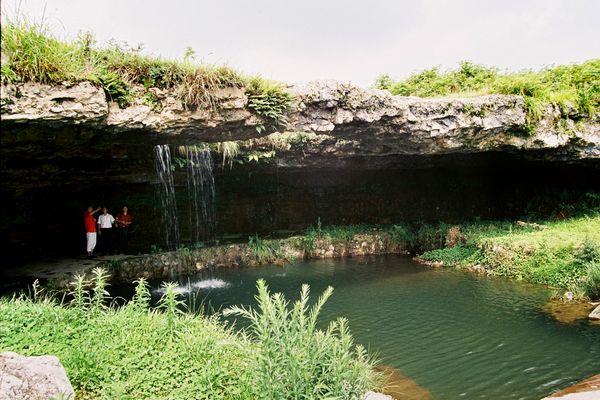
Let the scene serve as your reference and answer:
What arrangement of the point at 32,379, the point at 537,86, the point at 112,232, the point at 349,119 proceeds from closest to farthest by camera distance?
the point at 32,379 → the point at 349,119 → the point at 537,86 → the point at 112,232

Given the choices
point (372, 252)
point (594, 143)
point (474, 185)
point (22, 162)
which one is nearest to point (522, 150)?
point (594, 143)

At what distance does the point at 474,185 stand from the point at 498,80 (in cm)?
625

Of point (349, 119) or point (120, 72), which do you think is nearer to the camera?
point (120, 72)

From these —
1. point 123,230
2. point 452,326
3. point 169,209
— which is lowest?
point 452,326

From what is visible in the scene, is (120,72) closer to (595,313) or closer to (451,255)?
(595,313)

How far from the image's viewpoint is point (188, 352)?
204 inches

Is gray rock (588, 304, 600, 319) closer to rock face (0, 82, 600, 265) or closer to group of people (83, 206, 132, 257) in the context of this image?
rock face (0, 82, 600, 265)

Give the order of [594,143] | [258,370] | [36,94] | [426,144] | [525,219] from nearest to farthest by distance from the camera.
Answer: [258,370] → [36,94] → [426,144] → [594,143] → [525,219]

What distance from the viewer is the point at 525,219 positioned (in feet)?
55.2

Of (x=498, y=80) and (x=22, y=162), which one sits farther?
(x=498, y=80)

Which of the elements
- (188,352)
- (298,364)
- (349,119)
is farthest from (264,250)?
(298,364)

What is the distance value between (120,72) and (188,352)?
19.3 ft

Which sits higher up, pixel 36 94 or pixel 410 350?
pixel 36 94

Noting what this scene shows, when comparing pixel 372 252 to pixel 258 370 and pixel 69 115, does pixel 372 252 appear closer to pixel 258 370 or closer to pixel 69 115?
pixel 69 115
